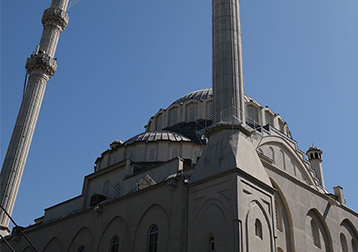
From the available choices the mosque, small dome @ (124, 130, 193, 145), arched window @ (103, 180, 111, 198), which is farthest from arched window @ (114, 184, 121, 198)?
small dome @ (124, 130, 193, 145)

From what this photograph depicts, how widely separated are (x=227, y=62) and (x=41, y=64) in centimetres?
1485

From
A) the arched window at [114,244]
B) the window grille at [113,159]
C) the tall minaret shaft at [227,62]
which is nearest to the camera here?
the tall minaret shaft at [227,62]

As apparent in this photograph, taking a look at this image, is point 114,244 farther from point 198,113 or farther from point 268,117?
point 268,117

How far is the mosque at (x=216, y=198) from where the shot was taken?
39.0ft

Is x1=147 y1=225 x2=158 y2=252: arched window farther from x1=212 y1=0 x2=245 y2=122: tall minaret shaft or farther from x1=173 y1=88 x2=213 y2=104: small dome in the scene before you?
x1=173 y1=88 x2=213 y2=104: small dome

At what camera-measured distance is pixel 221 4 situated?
17.1m

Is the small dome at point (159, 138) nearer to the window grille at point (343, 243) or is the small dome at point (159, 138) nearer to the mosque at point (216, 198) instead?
the mosque at point (216, 198)

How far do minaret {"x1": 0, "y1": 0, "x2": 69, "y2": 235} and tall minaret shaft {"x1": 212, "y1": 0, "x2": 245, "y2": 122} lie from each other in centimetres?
1297

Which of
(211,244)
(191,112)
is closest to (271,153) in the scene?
(191,112)

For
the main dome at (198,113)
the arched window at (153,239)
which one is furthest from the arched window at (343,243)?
the main dome at (198,113)

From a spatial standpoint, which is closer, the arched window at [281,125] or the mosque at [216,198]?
the mosque at [216,198]

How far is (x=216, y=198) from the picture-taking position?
12.0m

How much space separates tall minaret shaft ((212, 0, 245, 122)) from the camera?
14312 mm

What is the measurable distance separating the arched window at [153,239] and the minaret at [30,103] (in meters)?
10.4
